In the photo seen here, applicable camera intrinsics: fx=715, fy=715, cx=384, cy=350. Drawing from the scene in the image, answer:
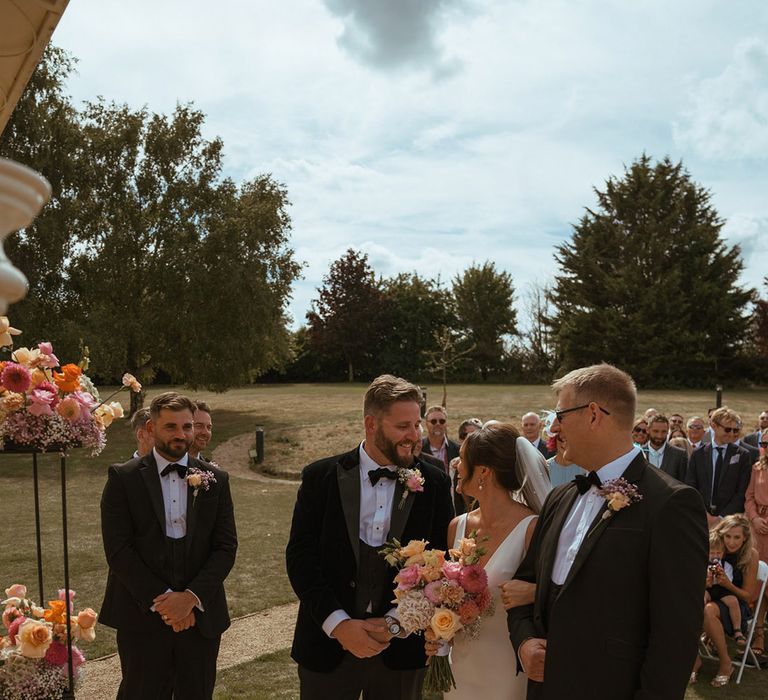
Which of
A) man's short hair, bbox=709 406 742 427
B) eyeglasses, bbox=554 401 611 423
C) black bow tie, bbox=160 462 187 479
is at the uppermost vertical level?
eyeglasses, bbox=554 401 611 423

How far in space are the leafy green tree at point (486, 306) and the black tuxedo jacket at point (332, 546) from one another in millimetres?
51195

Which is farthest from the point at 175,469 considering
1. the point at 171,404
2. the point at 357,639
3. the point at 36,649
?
the point at 357,639

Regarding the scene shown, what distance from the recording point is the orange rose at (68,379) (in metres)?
4.02

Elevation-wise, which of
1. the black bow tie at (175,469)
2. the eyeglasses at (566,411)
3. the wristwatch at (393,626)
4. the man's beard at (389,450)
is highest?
the eyeglasses at (566,411)

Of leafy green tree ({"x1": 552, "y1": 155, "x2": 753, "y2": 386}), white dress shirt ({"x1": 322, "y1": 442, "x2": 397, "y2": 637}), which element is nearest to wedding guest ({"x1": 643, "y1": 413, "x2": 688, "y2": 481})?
white dress shirt ({"x1": 322, "y1": 442, "x2": 397, "y2": 637})

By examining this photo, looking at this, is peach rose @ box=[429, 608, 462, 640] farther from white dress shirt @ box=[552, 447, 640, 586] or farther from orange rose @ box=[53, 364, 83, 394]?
orange rose @ box=[53, 364, 83, 394]

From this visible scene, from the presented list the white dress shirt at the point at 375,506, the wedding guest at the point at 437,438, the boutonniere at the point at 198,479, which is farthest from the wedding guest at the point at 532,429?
the white dress shirt at the point at 375,506

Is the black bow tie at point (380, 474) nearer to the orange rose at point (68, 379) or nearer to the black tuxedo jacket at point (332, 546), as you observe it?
the black tuxedo jacket at point (332, 546)

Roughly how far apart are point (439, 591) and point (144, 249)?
27.0 m

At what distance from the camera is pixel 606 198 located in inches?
1836

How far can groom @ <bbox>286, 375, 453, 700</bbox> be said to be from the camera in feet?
12.1

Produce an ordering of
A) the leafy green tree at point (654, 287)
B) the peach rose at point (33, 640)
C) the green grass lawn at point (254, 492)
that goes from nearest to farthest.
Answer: the peach rose at point (33, 640) → the green grass lawn at point (254, 492) → the leafy green tree at point (654, 287)

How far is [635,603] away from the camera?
271 cm

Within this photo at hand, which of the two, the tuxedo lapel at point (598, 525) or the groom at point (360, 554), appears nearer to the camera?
the tuxedo lapel at point (598, 525)
